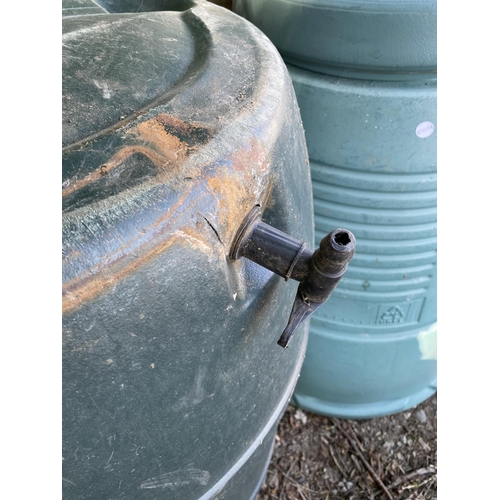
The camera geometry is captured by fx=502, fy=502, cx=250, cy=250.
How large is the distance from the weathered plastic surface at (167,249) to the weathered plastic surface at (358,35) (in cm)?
23

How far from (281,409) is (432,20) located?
2.21 ft

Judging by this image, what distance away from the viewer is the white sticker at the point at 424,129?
944mm

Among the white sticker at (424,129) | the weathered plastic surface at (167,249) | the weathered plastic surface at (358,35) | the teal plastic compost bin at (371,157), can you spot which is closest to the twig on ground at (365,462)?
the teal plastic compost bin at (371,157)

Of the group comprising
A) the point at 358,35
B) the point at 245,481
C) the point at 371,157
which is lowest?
the point at 245,481

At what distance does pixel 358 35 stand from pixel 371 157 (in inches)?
9.0

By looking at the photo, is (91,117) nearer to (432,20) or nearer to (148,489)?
(148,489)

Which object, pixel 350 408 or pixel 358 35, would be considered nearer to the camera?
pixel 358 35

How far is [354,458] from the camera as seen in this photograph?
4.55ft

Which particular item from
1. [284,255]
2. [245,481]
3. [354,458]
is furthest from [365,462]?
[284,255]

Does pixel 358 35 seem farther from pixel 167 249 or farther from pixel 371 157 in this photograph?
pixel 167 249

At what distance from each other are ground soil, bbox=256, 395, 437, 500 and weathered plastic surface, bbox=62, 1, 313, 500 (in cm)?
72

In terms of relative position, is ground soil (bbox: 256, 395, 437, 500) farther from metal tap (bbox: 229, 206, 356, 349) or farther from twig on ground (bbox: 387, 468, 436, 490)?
metal tap (bbox: 229, 206, 356, 349)

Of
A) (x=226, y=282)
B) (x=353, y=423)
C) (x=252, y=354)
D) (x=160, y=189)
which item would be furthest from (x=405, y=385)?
(x=160, y=189)

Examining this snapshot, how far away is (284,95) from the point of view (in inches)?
24.4
